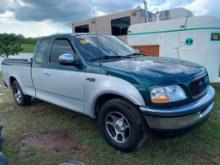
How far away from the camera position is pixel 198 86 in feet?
9.74

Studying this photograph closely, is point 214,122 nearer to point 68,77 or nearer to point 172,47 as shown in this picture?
point 68,77

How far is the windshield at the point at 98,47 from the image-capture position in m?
3.53

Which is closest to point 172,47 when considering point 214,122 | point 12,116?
point 214,122

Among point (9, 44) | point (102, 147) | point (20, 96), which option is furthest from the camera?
point (9, 44)

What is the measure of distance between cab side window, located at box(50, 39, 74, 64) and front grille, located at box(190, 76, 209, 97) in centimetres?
211

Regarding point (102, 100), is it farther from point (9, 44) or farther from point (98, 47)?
point (9, 44)

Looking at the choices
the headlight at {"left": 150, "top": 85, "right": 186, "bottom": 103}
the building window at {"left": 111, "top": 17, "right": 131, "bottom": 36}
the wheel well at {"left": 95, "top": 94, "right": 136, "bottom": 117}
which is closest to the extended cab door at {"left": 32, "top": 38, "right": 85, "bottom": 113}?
the wheel well at {"left": 95, "top": 94, "right": 136, "bottom": 117}

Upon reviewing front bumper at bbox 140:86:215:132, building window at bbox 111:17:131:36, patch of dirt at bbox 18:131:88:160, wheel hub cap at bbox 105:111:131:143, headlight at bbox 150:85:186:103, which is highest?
building window at bbox 111:17:131:36

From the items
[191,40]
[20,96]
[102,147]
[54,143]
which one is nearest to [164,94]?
[102,147]

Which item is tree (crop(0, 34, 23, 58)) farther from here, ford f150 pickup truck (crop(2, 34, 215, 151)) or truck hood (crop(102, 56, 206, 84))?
truck hood (crop(102, 56, 206, 84))

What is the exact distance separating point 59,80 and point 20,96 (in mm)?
2246

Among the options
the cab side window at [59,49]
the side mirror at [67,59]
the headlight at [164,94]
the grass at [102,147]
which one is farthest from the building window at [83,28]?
the headlight at [164,94]

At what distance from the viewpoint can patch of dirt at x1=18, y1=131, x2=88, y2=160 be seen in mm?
3219

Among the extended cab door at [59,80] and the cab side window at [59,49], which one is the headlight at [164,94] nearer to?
the extended cab door at [59,80]
